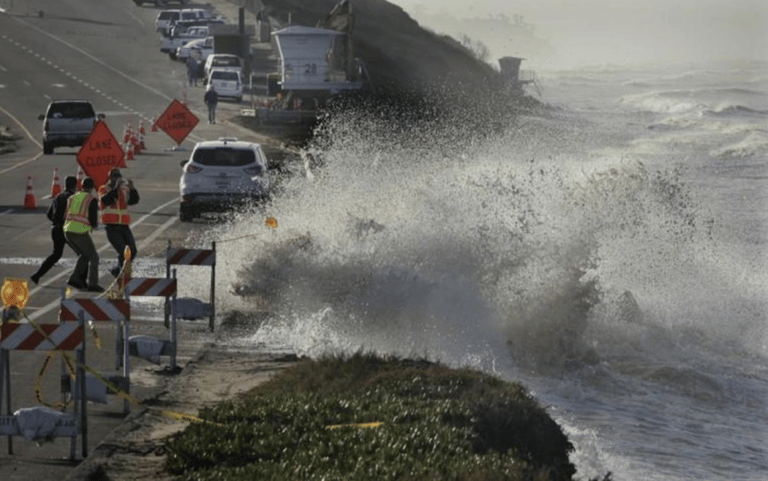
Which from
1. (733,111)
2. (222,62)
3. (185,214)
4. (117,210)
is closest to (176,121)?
(185,214)

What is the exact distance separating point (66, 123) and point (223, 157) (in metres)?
20.2

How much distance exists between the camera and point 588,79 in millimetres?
156750

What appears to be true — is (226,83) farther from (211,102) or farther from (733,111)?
(733,111)

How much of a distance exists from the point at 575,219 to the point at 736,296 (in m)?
4.24

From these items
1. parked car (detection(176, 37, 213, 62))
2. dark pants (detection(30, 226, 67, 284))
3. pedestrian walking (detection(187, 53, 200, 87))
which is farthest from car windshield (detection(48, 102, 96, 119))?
parked car (detection(176, 37, 213, 62))

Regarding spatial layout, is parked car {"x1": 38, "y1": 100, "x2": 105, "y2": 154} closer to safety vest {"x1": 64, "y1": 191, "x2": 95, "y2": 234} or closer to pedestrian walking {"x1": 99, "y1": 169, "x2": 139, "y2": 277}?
pedestrian walking {"x1": 99, "y1": 169, "x2": 139, "y2": 277}

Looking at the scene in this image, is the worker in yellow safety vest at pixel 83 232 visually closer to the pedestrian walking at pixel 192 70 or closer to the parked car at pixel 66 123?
the parked car at pixel 66 123

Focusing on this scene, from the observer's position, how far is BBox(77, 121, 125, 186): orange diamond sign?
110 feet

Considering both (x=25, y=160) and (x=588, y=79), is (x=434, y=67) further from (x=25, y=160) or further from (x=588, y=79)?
(x=588, y=79)

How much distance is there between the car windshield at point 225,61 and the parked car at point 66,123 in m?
24.0

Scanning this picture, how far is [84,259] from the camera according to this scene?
2222 centimetres

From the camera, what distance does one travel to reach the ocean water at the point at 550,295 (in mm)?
17750

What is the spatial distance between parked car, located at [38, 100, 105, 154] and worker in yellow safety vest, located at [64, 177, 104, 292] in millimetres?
29107

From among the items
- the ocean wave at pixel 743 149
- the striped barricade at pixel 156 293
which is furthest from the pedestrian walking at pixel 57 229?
the ocean wave at pixel 743 149
